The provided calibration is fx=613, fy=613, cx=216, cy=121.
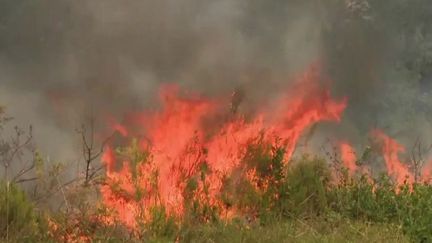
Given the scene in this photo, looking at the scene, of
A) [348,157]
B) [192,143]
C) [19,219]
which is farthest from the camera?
[348,157]

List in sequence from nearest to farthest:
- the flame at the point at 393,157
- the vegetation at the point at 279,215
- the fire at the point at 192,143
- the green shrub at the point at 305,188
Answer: the vegetation at the point at 279,215
the fire at the point at 192,143
the green shrub at the point at 305,188
the flame at the point at 393,157

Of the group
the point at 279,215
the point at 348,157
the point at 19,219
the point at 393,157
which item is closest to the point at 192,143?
the point at 279,215

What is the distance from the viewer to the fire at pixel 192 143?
20.4ft

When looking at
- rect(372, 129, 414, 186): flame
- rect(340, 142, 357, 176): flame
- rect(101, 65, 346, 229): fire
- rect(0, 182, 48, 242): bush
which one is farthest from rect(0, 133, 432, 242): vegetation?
rect(372, 129, 414, 186): flame

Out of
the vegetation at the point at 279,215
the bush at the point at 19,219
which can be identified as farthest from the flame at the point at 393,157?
the bush at the point at 19,219

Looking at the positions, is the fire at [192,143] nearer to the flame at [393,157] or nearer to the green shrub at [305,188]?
the green shrub at [305,188]

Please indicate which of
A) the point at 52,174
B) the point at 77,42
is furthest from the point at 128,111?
the point at 52,174

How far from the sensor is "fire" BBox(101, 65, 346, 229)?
245 inches

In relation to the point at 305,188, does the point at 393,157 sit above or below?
above

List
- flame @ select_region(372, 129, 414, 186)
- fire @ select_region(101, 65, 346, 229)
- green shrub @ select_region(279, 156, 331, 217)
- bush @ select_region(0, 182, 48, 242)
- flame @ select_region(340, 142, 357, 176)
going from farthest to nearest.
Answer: flame @ select_region(372, 129, 414, 186) < flame @ select_region(340, 142, 357, 176) < green shrub @ select_region(279, 156, 331, 217) < fire @ select_region(101, 65, 346, 229) < bush @ select_region(0, 182, 48, 242)

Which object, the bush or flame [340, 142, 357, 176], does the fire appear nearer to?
flame [340, 142, 357, 176]

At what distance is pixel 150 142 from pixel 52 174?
1.69 m

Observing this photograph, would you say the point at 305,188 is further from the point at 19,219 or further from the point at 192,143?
the point at 19,219

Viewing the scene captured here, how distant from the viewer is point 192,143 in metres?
7.45
